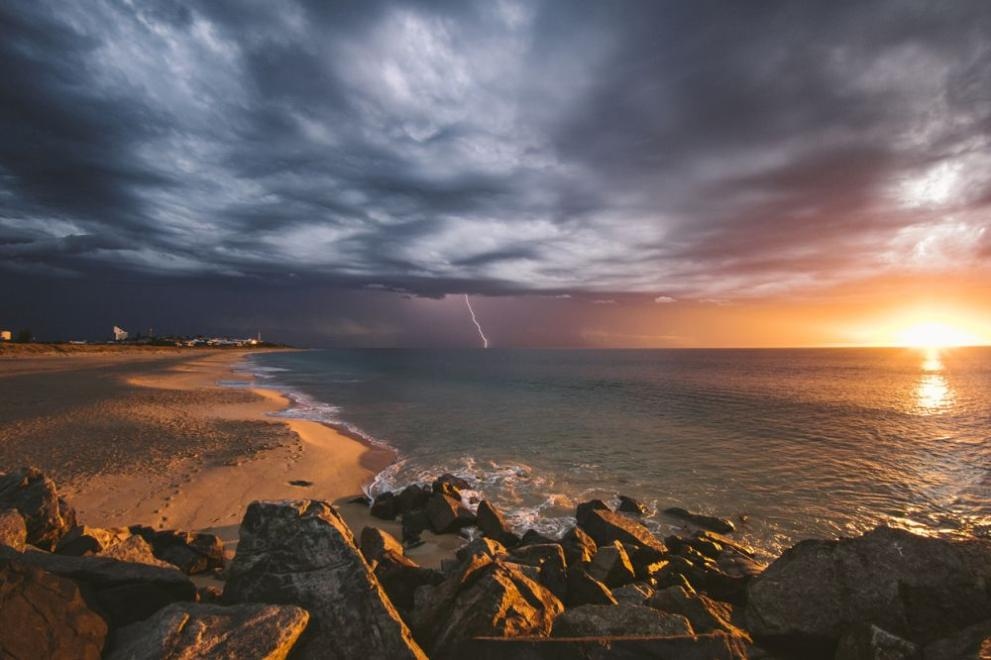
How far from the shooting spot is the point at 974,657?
524cm

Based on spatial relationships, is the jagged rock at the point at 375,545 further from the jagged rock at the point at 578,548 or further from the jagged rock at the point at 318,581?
the jagged rock at the point at 578,548

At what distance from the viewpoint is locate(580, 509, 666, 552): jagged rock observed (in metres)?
13.0

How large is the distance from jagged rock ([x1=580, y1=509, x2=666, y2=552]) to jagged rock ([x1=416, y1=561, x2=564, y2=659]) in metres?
6.40

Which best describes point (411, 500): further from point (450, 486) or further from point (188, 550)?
point (188, 550)

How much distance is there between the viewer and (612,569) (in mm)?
10258

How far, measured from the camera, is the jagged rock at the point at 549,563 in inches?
343

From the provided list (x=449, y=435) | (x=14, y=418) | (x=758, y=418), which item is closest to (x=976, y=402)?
(x=758, y=418)

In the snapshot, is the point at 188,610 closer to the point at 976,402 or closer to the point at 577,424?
the point at 577,424

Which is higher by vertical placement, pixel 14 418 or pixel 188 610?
pixel 188 610

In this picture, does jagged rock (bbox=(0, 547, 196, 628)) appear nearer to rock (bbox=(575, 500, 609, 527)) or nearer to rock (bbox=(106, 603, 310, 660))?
rock (bbox=(106, 603, 310, 660))

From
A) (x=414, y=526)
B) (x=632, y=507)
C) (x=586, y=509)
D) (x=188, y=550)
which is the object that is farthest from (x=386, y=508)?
(x=632, y=507)

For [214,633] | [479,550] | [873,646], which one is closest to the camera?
[214,633]

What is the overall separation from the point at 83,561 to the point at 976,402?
90607mm

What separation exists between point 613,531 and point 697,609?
6118 mm
